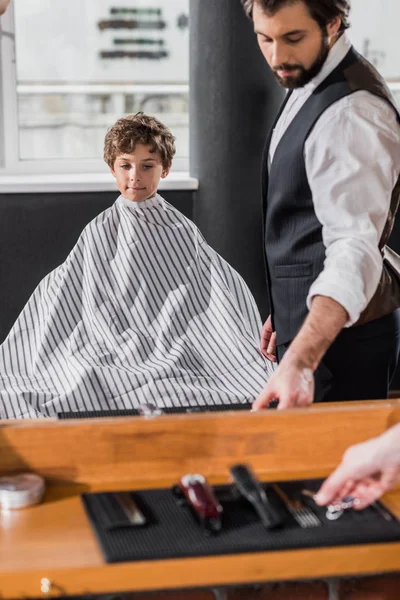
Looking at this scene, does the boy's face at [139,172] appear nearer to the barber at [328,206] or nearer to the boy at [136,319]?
the boy at [136,319]

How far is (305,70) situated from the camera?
2.00m

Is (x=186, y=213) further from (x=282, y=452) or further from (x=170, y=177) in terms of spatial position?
(x=282, y=452)

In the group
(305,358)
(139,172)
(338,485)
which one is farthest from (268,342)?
(338,485)

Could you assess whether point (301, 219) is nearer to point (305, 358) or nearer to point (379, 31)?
point (305, 358)

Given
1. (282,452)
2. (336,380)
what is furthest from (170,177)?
(282,452)

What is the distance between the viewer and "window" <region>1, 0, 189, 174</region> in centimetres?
451

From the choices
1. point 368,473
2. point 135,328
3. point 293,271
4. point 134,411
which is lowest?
point 135,328

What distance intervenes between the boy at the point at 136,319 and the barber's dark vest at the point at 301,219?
459mm

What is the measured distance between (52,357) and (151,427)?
136 cm

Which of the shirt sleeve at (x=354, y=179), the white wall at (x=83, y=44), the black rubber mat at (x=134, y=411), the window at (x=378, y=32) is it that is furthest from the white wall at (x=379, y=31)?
the black rubber mat at (x=134, y=411)

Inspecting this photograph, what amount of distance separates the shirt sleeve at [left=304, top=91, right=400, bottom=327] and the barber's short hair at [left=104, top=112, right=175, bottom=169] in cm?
129

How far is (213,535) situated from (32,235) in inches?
121

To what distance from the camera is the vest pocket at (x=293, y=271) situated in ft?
6.86

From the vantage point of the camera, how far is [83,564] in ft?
4.25
